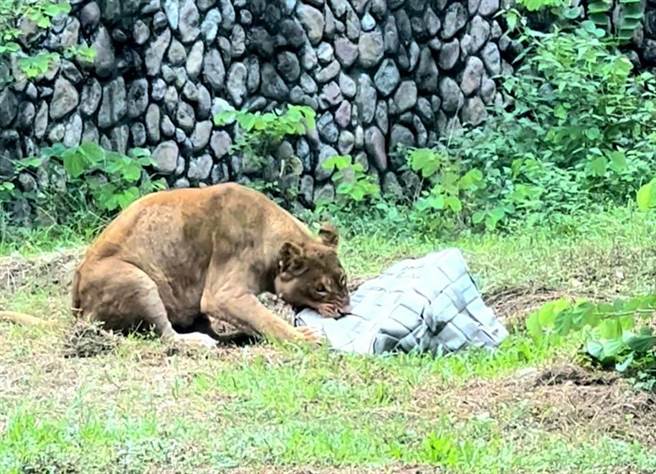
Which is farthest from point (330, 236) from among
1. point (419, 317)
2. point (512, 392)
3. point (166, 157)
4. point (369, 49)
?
point (369, 49)

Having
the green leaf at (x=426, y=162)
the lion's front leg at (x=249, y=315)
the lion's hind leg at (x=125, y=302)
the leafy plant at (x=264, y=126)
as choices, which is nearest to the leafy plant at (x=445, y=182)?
the green leaf at (x=426, y=162)

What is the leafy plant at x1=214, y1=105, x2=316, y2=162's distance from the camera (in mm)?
11836

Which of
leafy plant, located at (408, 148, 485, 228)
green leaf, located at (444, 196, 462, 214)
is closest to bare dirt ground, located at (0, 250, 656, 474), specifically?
green leaf, located at (444, 196, 462, 214)

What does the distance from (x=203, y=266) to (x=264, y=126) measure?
408 cm

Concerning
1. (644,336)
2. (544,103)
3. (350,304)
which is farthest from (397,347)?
(544,103)

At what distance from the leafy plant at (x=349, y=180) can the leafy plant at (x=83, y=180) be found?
1675 mm

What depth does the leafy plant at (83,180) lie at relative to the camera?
36.9 feet

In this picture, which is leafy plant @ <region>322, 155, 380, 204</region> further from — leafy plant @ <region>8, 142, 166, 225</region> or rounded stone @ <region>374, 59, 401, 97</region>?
leafy plant @ <region>8, 142, 166, 225</region>

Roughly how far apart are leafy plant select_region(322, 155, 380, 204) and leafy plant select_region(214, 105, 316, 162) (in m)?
0.37

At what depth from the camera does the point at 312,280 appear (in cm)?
774

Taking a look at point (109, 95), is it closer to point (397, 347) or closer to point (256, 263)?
point (256, 263)

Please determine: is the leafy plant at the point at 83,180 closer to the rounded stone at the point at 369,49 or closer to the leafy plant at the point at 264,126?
the leafy plant at the point at 264,126

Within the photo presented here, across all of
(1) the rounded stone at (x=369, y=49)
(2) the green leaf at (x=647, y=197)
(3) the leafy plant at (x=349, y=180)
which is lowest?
(3) the leafy plant at (x=349, y=180)

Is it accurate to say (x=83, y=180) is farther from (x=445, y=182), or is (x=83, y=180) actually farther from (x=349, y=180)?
(x=445, y=182)
